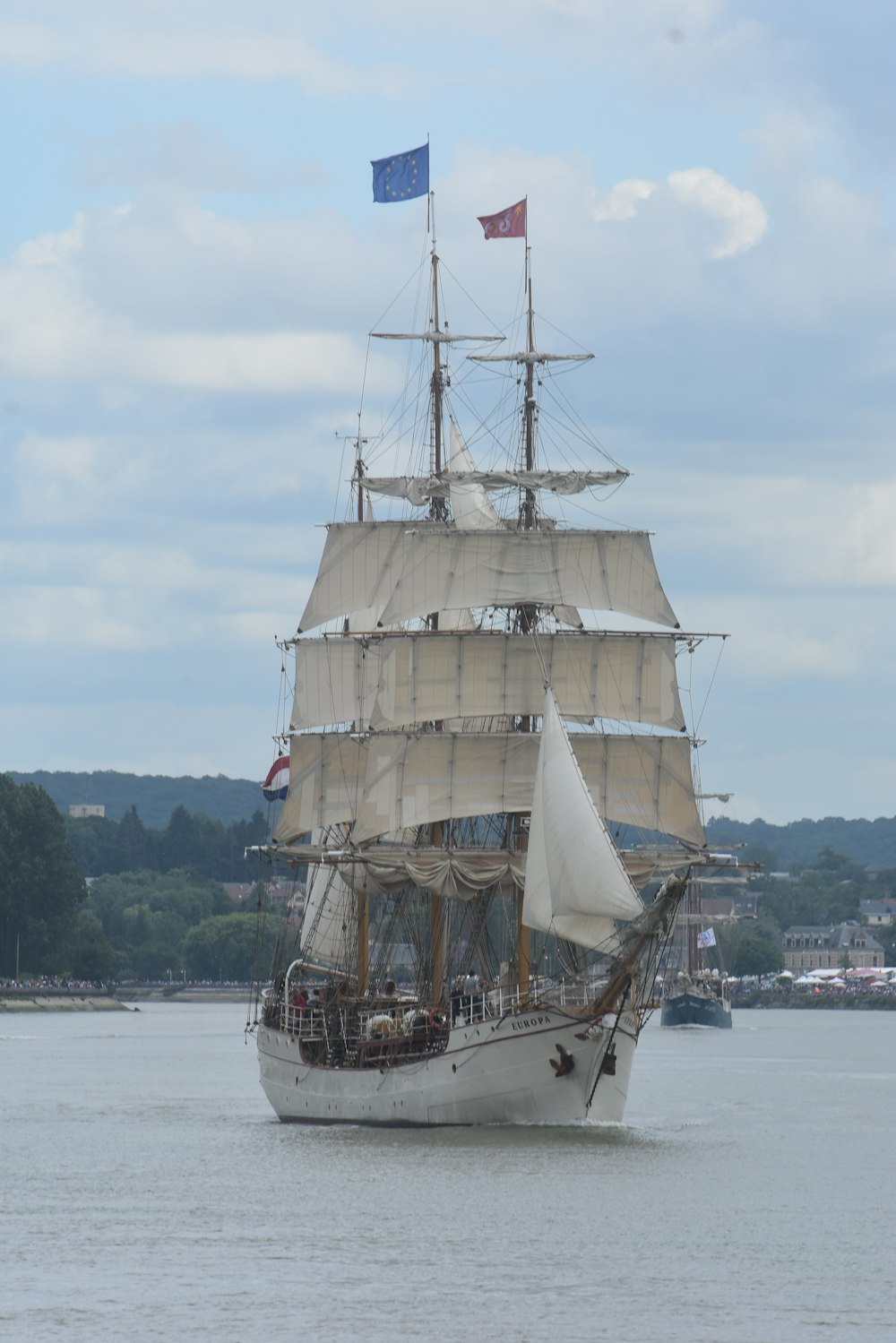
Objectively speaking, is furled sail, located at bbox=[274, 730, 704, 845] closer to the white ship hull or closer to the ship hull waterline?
the white ship hull

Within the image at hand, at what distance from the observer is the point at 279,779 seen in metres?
91.6

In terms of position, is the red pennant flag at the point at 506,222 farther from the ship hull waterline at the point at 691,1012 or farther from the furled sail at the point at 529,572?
the ship hull waterline at the point at 691,1012

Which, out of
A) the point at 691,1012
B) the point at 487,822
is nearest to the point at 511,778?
the point at 487,822

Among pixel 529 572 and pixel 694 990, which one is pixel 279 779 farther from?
pixel 694 990

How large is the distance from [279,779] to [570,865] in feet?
99.7

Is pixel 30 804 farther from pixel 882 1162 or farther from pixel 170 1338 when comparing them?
pixel 170 1338

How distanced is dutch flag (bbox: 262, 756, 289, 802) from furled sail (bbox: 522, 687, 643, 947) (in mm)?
26971

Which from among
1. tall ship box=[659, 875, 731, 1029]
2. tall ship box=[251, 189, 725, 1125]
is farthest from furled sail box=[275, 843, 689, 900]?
tall ship box=[659, 875, 731, 1029]

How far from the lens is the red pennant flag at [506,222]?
256 ft

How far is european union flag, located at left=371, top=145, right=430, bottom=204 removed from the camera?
7900 centimetres

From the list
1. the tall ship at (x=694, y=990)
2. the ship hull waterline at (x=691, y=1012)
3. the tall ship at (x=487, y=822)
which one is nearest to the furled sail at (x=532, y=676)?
the tall ship at (x=487, y=822)

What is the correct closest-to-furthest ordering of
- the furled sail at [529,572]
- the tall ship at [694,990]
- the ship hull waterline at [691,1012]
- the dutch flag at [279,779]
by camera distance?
the furled sail at [529,572], the dutch flag at [279,779], the ship hull waterline at [691,1012], the tall ship at [694,990]

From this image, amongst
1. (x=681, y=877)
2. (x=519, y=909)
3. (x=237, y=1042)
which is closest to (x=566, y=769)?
(x=681, y=877)

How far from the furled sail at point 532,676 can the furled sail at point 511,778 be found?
0.99m
